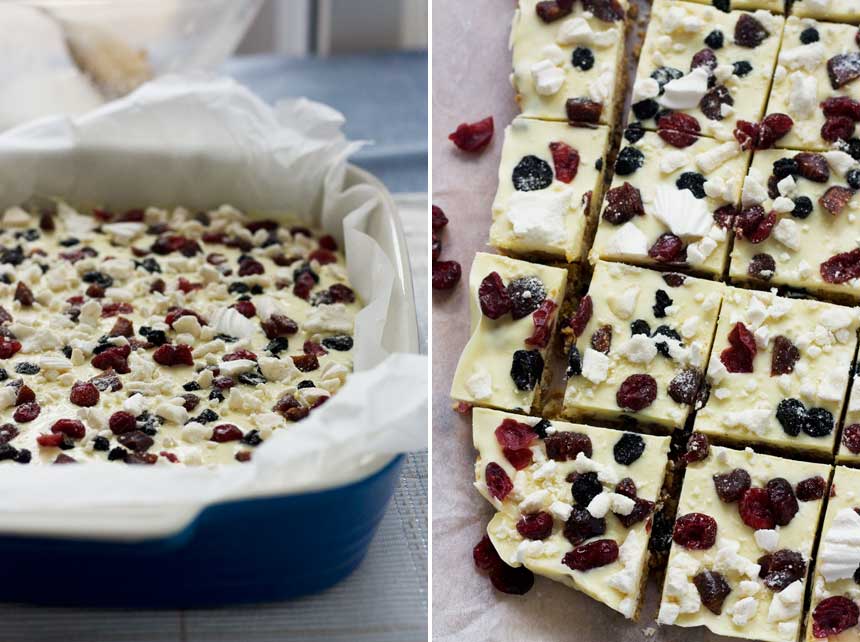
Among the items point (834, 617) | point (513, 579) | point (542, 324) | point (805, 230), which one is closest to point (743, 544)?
point (834, 617)

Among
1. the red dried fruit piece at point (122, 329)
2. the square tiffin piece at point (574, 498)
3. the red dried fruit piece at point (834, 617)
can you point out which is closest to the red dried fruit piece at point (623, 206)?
the square tiffin piece at point (574, 498)

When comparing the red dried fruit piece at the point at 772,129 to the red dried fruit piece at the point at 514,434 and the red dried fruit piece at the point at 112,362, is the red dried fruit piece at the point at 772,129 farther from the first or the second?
the red dried fruit piece at the point at 112,362

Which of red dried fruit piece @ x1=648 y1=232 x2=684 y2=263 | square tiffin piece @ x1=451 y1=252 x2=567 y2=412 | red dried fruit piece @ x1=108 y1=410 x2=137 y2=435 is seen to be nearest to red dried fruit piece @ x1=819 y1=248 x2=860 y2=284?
red dried fruit piece @ x1=648 y1=232 x2=684 y2=263

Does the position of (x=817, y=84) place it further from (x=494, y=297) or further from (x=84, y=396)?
(x=84, y=396)

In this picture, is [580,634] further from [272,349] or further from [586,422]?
[272,349]

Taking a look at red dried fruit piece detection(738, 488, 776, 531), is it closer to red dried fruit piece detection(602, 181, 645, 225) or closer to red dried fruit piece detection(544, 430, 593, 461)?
red dried fruit piece detection(544, 430, 593, 461)
